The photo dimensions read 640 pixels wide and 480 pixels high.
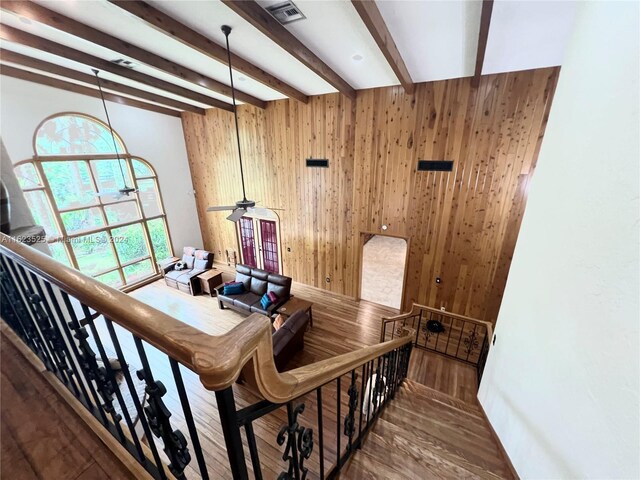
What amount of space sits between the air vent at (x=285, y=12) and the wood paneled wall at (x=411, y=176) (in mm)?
2450

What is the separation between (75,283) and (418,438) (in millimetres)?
2379

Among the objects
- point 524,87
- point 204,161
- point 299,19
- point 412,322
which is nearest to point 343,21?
point 299,19

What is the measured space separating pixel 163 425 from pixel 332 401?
3.31 metres

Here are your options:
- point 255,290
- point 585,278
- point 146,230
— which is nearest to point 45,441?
point 585,278

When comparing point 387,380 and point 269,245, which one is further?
point 269,245

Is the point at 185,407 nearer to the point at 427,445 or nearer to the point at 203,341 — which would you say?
the point at 203,341

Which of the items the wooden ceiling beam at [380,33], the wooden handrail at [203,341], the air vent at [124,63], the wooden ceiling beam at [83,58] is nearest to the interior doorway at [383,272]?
the wooden ceiling beam at [380,33]

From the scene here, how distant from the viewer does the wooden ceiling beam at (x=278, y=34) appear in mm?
2256

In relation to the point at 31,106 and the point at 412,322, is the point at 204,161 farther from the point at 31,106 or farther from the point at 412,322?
the point at 412,322

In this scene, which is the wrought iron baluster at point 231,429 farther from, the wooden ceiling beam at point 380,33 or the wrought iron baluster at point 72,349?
the wooden ceiling beam at point 380,33

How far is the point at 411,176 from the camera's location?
4.68 meters

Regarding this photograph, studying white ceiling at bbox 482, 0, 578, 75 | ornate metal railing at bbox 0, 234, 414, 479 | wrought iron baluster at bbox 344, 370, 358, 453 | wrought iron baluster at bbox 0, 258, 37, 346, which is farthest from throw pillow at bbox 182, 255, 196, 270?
white ceiling at bbox 482, 0, 578, 75

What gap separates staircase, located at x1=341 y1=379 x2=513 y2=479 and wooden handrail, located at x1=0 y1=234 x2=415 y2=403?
1281 millimetres

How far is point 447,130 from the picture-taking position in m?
4.21
